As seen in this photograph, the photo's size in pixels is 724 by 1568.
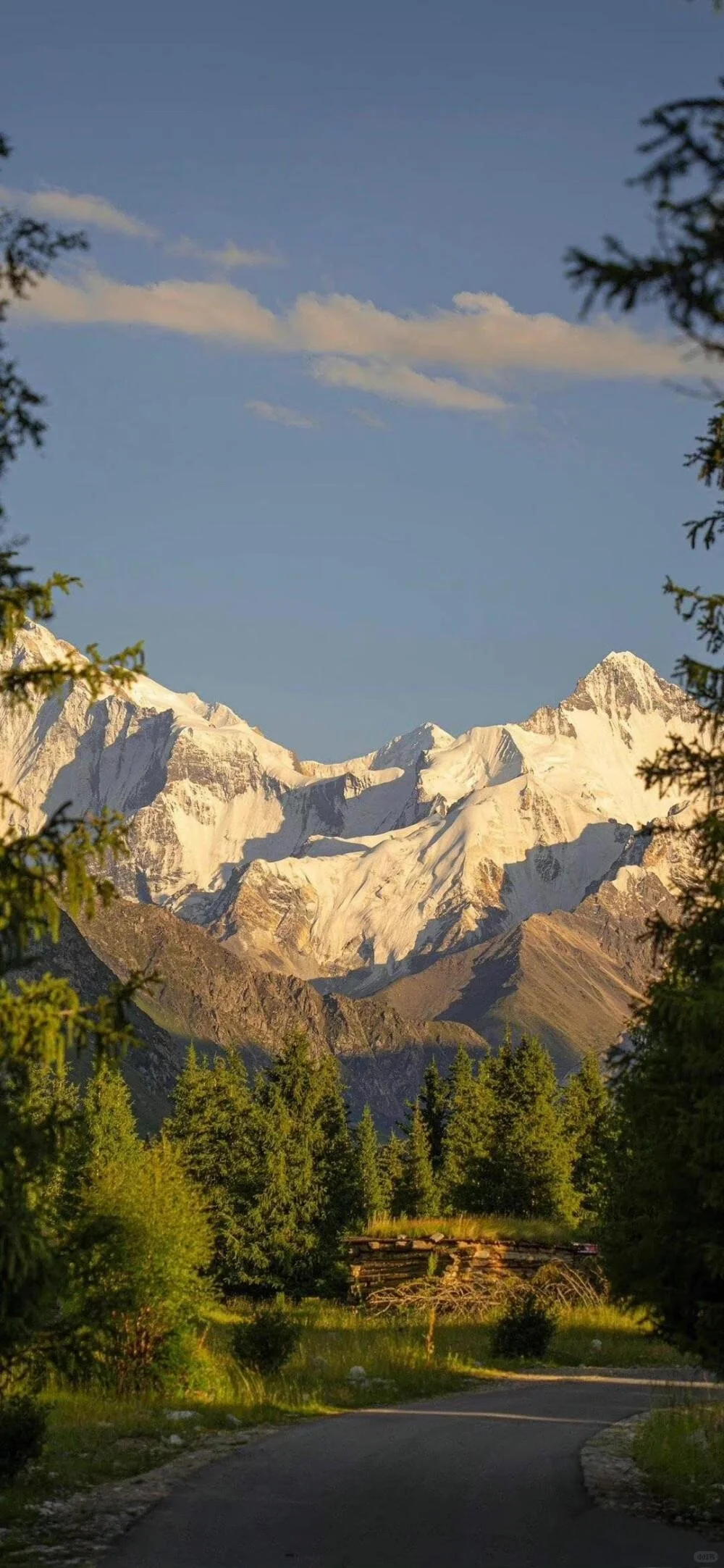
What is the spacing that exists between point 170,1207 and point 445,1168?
A: 68.7 m

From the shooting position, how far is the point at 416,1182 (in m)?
94.9

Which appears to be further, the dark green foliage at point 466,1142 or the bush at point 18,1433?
the dark green foliage at point 466,1142

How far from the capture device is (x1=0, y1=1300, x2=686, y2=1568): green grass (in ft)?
59.2

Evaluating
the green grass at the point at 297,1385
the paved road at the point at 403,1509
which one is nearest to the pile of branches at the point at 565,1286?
the green grass at the point at 297,1385

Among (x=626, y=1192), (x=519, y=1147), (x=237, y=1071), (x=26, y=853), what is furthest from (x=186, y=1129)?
(x=26, y=853)

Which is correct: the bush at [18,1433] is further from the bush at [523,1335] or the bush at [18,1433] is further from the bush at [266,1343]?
the bush at [523,1335]

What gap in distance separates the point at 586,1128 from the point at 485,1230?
36.4m

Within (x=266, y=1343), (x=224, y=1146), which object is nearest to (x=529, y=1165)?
(x=224, y=1146)

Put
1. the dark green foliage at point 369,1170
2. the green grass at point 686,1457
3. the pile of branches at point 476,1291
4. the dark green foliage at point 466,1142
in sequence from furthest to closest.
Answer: the dark green foliage at point 369,1170, the dark green foliage at point 466,1142, the pile of branches at point 476,1291, the green grass at point 686,1457

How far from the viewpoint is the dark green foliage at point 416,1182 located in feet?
308

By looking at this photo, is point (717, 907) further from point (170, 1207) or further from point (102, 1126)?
point (102, 1126)

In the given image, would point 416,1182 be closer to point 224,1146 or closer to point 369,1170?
point 369,1170

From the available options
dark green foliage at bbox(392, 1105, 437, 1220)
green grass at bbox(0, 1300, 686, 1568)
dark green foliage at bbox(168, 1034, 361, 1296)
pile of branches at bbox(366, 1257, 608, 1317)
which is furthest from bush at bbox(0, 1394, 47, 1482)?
dark green foliage at bbox(392, 1105, 437, 1220)

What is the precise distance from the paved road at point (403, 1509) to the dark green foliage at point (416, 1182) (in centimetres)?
7271
